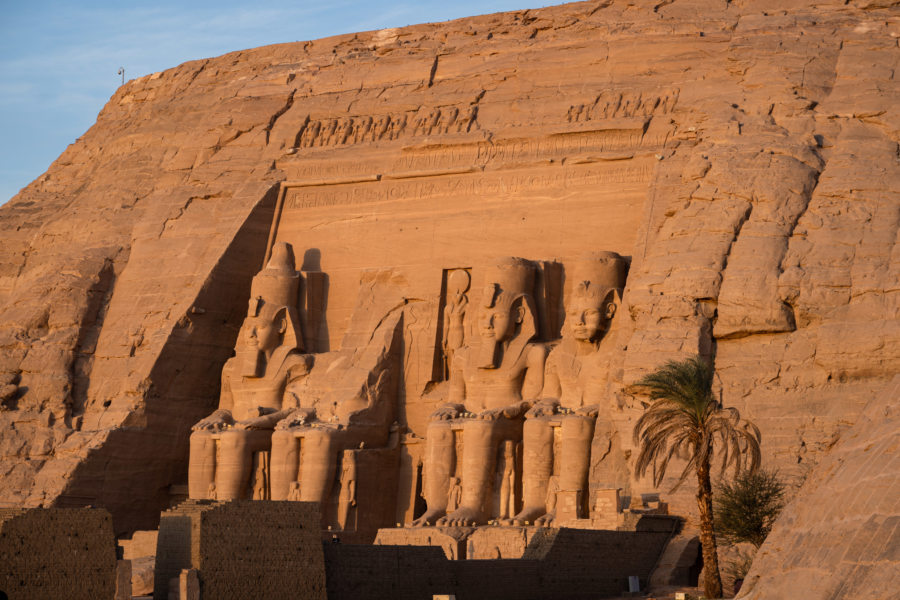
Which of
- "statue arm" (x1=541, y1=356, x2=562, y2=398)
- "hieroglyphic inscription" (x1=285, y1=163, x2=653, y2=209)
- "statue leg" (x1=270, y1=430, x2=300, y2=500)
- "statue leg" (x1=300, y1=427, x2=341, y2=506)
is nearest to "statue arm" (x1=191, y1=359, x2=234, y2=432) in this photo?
"statue leg" (x1=270, y1=430, x2=300, y2=500)

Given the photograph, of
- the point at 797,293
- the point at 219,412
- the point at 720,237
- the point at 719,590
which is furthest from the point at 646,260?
the point at 219,412

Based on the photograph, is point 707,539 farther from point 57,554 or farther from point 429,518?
point 57,554

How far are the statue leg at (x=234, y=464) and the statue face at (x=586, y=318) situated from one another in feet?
15.7

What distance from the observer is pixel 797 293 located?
17172 mm

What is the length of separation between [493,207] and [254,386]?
431 centimetres

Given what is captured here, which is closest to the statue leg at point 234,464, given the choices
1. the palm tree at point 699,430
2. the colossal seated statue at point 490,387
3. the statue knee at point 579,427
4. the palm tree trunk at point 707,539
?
the colossal seated statue at point 490,387

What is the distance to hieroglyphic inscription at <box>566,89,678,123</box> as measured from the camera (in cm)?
2128

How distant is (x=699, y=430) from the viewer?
15.5 m

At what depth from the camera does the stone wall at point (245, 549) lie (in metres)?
13.8


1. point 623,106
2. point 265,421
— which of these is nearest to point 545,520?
point 265,421

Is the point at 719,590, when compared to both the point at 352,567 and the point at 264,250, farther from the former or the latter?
the point at 264,250

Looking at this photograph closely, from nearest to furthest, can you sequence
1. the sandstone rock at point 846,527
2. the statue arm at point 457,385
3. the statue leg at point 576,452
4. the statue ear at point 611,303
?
the sandstone rock at point 846,527, the statue leg at point 576,452, the statue ear at point 611,303, the statue arm at point 457,385

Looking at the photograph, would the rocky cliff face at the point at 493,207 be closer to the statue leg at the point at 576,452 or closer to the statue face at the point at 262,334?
the statue leg at the point at 576,452

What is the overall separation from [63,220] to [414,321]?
682 centimetres
